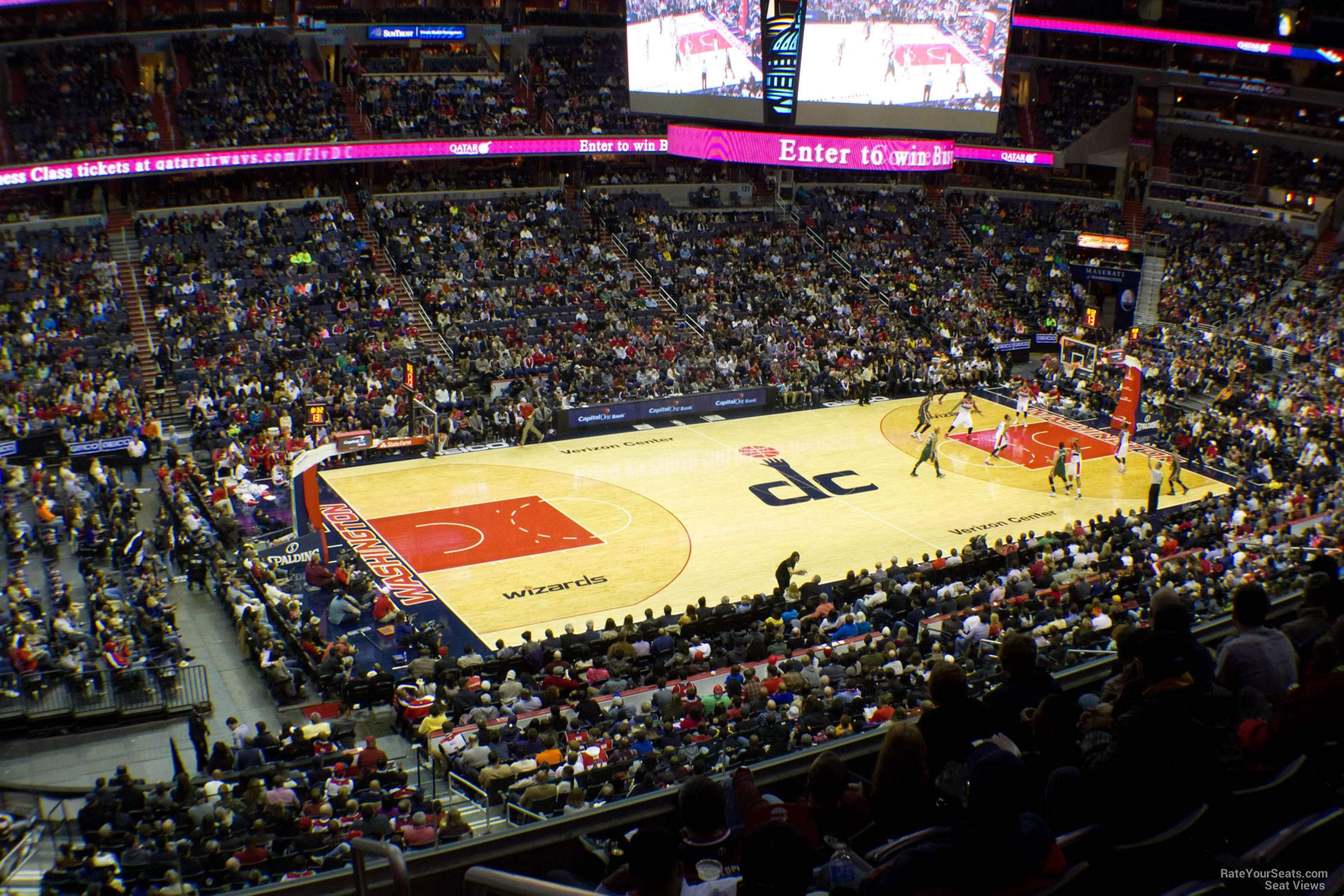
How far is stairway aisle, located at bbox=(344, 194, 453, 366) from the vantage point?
1426 inches

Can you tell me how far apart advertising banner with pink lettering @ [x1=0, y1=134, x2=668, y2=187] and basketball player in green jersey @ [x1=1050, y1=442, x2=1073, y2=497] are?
64.0ft

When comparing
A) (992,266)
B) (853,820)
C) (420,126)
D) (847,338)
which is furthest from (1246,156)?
(853,820)

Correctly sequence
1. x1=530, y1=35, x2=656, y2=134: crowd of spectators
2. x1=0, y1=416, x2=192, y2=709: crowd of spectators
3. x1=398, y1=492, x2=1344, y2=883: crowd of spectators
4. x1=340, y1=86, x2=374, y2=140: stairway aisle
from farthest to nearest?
1. x1=530, y1=35, x2=656, y2=134: crowd of spectators
2. x1=340, y1=86, x2=374, y2=140: stairway aisle
3. x1=0, y1=416, x2=192, y2=709: crowd of spectators
4. x1=398, y1=492, x2=1344, y2=883: crowd of spectators

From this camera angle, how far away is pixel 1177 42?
46812mm

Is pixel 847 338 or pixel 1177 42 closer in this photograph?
pixel 847 338

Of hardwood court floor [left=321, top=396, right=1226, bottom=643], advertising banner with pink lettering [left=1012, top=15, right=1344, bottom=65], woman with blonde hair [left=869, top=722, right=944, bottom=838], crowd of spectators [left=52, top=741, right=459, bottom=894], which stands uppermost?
advertising banner with pink lettering [left=1012, top=15, right=1344, bottom=65]

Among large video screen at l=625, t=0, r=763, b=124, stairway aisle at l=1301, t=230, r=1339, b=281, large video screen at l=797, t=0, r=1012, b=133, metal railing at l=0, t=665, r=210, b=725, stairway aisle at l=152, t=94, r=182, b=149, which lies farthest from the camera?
stairway aisle at l=1301, t=230, r=1339, b=281

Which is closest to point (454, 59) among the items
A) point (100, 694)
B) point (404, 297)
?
point (404, 297)

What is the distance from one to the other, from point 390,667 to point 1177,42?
41.6 meters

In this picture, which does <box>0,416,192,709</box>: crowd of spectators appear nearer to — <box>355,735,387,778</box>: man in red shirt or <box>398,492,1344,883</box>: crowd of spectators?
<box>398,492,1344,883</box>: crowd of spectators

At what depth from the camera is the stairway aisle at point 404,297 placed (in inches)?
1426

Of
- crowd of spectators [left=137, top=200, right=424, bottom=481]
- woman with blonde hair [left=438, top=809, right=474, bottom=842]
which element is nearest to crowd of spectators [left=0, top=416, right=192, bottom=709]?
crowd of spectators [left=137, top=200, right=424, bottom=481]

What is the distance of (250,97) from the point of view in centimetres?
4031

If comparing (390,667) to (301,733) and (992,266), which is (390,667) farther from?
(992,266)
